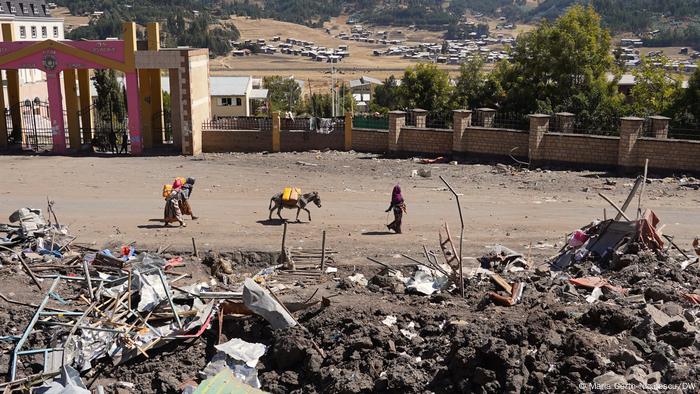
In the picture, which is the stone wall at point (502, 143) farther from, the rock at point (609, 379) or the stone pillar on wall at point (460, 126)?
the rock at point (609, 379)

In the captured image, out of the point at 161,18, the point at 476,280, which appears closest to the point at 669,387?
the point at 476,280

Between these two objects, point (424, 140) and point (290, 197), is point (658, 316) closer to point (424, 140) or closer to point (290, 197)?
point (290, 197)

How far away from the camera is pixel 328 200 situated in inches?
893

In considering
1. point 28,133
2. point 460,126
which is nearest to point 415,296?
point 460,126

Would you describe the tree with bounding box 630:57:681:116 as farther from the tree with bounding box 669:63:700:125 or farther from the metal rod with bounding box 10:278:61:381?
the metal rod with bounding box 10:278:61:381

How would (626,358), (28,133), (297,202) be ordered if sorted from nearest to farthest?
1. (626,358)
2. (297,202)
3. (28,133)

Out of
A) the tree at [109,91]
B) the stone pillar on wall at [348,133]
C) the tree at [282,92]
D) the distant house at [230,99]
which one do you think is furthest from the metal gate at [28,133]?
the tree at [282,92]

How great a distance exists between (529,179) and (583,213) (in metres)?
4.99

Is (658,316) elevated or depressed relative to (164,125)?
depressed

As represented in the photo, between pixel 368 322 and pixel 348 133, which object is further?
pixel 348 133

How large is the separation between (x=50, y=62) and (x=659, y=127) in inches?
937

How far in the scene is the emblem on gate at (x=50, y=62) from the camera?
3272 centimetres

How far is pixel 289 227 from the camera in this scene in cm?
1950

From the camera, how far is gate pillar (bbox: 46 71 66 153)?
33344 mm
